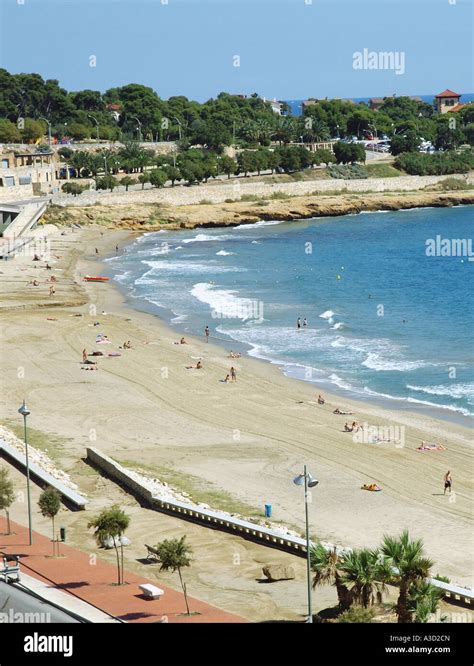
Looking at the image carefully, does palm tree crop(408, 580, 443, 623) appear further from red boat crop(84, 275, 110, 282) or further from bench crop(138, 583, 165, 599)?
red boat crop(84, 275, 110, 282)

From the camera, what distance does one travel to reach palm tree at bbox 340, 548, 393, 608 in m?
18.0

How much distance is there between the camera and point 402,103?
618 feet

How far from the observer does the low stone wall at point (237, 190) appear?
9919cm

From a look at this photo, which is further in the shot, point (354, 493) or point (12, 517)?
point (354, 493)

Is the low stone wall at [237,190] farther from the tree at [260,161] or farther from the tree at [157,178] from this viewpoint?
the tree at [260,161]

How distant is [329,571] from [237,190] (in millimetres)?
90608

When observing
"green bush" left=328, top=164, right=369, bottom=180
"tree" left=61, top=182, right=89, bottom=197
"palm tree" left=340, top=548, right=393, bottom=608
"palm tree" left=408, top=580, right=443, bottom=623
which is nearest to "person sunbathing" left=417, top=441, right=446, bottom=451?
"palm tree" left=340, top=548, right=393, bottom=608

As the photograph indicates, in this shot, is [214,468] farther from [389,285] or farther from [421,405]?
[389,285]

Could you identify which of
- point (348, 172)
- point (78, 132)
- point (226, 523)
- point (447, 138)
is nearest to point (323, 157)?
point (348, 172)

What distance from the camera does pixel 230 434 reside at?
34.8 metres

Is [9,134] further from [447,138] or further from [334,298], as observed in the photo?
[334,298]
